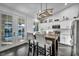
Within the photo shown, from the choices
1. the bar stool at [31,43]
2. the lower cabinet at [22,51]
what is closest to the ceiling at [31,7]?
the bar stool at [31,43]

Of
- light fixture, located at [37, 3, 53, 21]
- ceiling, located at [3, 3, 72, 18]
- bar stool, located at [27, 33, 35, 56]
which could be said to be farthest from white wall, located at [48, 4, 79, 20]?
bar stool, located at [27, 33, 35, 56]

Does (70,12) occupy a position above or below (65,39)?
above

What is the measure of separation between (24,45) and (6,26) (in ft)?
2.03

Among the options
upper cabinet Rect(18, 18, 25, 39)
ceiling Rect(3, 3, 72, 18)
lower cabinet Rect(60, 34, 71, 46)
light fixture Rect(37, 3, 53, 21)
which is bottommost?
lower cabinet Rect(60, 34, 71, 46)

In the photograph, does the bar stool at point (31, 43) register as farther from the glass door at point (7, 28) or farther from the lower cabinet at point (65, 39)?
the lower cabinet at point (65, 39)

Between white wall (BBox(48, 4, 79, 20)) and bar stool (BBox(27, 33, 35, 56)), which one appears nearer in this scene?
white wall (BBox(48, 4, 79, 20))

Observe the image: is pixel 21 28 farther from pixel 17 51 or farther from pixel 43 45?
pixel 43 45

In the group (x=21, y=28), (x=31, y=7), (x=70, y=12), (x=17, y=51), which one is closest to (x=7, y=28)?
(x=21, y=28)

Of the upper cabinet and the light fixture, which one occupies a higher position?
the light fixture

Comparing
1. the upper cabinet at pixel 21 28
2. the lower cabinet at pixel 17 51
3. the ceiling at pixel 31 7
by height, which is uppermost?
the ceiling at pixel 31 7

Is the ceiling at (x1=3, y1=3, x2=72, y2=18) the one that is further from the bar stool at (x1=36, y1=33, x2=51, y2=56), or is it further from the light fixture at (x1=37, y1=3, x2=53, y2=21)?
the bar stool at (x1=36, y1=33, x2=51, y2=56)

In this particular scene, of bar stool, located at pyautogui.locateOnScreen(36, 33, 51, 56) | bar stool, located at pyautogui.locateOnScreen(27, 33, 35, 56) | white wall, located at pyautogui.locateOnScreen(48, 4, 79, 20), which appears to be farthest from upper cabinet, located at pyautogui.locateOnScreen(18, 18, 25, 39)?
white wall, located at pyautogui.locateOnScreen(48, 4, 79, 20)

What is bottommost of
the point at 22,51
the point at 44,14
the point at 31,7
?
the point at 22,51

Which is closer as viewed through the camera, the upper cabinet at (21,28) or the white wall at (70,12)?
the white wall at (70,12)
